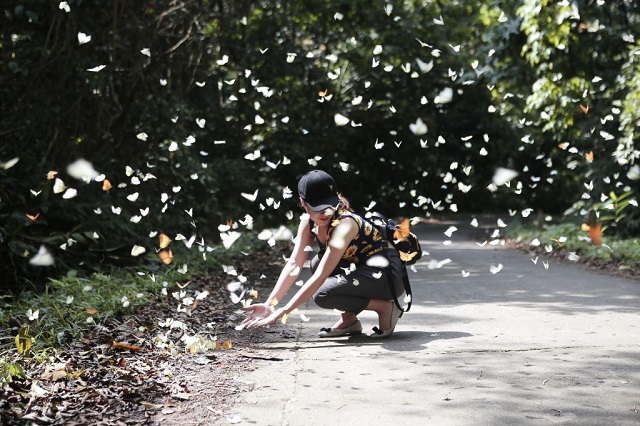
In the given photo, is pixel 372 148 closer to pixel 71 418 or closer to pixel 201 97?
pixel 201 97

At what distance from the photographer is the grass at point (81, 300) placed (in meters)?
5.46

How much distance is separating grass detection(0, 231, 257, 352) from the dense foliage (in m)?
0.52

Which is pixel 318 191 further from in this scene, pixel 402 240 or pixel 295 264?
pixel 402 240

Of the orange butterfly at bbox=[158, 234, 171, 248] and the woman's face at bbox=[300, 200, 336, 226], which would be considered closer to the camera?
the woman's face at bbox=[300, 200, 336, 226]

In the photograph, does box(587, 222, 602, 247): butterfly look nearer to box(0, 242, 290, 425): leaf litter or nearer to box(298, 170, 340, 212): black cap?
box(0, 242, 290, 425): leaf litter

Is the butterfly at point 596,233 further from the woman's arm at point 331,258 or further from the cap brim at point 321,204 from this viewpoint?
the cap brim at point 321,204

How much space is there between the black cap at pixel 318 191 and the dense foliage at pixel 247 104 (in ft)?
7.77

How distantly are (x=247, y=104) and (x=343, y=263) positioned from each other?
1157 cm

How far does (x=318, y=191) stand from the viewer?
17.2ft

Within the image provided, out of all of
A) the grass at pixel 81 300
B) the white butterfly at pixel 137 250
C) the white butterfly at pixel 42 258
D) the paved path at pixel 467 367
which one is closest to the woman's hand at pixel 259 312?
the paved path at pixel 467 367

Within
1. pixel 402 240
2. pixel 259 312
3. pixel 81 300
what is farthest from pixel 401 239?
pixel 81 300

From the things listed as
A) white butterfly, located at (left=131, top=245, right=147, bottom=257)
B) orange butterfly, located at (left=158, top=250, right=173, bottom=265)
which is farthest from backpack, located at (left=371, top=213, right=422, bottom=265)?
orange butterfly, located at (left=158, top=250, right=173, bottom=265)

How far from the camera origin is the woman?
17.3 ft

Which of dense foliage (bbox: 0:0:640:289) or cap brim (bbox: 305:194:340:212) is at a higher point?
dense foliage (bbox: 0:0:640:289)
